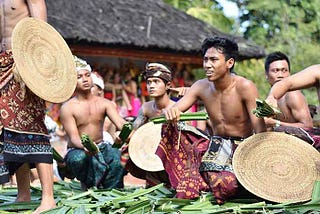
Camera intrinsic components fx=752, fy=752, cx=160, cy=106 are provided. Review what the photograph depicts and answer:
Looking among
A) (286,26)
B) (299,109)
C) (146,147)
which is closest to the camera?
(146,147)

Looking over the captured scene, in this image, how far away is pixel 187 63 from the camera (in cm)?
1625

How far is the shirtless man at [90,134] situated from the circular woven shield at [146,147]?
27cm

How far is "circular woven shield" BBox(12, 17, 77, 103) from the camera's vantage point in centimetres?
464

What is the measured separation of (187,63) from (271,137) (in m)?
11.3

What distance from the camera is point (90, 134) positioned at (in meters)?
6.54

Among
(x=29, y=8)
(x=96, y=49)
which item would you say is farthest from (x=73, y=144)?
(x=96, y=49)

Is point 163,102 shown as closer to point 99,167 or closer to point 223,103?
point 99,167

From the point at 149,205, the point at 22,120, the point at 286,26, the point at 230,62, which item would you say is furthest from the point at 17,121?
the point at 286,26

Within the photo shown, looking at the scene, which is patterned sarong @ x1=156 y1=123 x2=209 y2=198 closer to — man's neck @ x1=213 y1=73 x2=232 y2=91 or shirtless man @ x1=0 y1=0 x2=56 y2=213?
man's neck @ x1=213 y1=73 x2=232 y2=91

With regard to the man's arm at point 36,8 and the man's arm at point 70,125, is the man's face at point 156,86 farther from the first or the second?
the man's arm at point 36,8

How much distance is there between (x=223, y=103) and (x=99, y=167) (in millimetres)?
1312

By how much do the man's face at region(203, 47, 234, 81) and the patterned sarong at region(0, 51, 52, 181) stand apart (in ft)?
4.11

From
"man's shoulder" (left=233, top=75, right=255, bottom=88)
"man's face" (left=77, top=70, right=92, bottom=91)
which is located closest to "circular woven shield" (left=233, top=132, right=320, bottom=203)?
"man's shoulder" (left=233, top=75, right=255, bottom=88)

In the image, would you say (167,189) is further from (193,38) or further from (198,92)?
(193,38)
